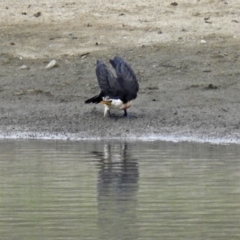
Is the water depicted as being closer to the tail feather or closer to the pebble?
the tail feather

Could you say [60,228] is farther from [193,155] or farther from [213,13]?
[213,13]

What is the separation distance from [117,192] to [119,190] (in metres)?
0.09

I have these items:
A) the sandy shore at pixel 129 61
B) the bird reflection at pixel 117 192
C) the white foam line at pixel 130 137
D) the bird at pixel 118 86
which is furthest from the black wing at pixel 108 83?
the bird reflection at pixel 117 192

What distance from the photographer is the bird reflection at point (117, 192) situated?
8.83m

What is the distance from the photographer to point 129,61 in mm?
16453

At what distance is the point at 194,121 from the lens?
47.0ft

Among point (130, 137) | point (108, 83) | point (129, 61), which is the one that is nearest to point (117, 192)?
point (130, 137)

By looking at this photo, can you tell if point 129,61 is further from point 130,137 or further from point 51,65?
point 130,137

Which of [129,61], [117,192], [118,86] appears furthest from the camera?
[129,61]

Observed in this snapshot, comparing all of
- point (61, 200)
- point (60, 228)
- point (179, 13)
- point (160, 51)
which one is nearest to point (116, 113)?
point (160, 51)

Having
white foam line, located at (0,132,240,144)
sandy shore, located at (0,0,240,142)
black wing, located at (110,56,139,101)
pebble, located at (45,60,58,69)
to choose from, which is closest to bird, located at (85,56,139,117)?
black wing, located at (110,56,139,101)

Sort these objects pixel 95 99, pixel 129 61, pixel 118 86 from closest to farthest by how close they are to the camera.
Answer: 1. pixel 118 86
2. pixel 95 99
3. pixel 129 61

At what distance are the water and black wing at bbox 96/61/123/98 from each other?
2.71 ft

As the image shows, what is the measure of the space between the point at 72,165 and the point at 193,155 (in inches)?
55.7
